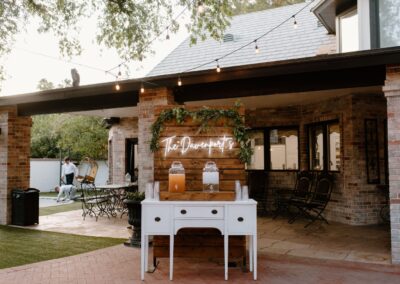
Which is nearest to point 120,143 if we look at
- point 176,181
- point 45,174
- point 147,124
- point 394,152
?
point 45,174

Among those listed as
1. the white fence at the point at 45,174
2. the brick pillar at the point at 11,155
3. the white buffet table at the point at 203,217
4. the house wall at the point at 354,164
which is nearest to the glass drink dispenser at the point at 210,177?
the white buffet table at the point at 203,217

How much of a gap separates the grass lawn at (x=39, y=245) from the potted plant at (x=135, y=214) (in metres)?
0.56

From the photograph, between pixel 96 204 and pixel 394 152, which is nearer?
pixel 394 152

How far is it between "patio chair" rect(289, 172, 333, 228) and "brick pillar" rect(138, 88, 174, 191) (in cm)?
365

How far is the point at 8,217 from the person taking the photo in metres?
9.25

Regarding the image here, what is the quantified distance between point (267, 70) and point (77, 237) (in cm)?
472

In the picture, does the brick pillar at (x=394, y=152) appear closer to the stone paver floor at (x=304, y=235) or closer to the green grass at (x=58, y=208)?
the stone paver floor at (x=304, y=235)

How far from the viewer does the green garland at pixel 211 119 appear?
5508 mm

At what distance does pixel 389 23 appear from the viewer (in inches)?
308

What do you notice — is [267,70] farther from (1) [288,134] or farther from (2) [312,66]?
(1) [288,134]

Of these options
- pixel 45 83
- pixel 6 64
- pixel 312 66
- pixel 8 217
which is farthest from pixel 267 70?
pixel 45 83

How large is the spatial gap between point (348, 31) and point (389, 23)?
1.32 metres

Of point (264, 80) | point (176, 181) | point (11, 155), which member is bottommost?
point (176, 181)

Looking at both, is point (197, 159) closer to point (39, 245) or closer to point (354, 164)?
point (39, 245)
